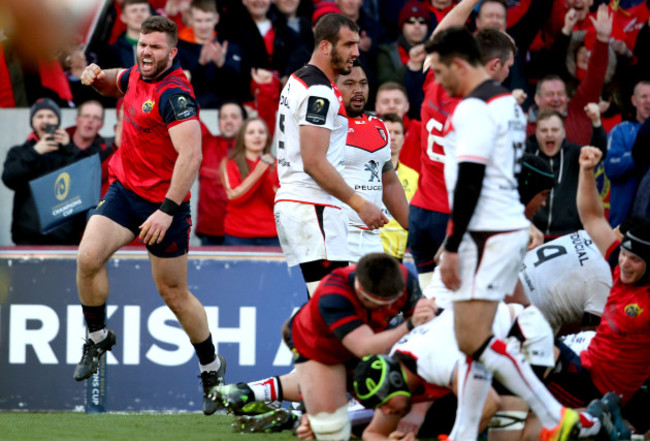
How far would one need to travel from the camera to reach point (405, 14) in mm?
11656

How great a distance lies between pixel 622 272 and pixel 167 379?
4.59 m

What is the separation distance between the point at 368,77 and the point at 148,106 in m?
4.07

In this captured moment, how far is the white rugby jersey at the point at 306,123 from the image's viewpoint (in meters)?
7.14

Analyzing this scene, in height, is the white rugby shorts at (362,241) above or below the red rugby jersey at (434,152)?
below

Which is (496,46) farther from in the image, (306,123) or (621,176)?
(621,176)

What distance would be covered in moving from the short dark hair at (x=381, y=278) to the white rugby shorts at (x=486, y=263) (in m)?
0.52

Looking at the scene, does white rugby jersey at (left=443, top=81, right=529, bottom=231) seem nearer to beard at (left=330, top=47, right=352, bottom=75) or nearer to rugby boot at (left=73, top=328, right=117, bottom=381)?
beard at (left=330, top=47, right=352, bottom=75)

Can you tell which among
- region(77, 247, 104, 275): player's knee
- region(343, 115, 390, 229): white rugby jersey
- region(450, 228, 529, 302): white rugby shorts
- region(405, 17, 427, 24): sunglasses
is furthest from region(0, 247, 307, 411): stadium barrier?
region(450, 228, 529, 302): white rugby shorts

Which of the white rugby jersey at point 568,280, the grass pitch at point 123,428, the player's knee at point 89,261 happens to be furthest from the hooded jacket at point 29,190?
the white rugby jersey at point 568,280

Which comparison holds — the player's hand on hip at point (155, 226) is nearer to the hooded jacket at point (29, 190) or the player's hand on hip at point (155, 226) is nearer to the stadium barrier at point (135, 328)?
the stadium barrier at point (135, 328)

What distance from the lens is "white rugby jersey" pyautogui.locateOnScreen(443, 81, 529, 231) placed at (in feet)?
17.6

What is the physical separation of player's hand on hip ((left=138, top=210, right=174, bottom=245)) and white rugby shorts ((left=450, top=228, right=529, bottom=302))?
2607 mm

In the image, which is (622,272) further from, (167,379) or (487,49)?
(167,379)


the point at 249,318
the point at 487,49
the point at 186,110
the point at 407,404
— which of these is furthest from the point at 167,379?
the point at 487,49
